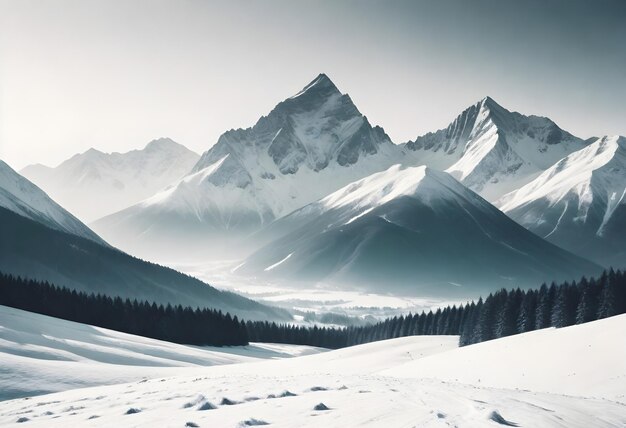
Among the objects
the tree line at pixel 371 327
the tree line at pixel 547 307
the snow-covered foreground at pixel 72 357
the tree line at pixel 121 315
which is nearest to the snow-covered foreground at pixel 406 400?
the snow-covered foreground at pixel 72 357

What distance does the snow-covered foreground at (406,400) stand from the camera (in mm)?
21078

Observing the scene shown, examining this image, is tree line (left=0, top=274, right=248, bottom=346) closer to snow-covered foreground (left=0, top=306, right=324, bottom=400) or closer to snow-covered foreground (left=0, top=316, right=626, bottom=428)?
snow-covered foreground (left=0, top=306, right=324, bottom=400)

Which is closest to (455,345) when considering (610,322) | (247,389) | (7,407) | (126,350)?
(610,322)

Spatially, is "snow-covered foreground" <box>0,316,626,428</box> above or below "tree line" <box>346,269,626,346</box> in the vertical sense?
below

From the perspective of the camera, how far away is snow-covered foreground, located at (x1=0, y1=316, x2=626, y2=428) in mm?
21078

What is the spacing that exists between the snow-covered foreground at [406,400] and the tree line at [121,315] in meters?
79.0

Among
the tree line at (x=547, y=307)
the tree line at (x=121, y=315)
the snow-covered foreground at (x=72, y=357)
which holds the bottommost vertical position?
the snow-covered foreground at (x=72, y=357)

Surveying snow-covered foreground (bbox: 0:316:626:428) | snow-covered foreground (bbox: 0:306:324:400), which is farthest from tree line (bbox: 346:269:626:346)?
snow-covered foreground (bbox: 0:306:324:400)

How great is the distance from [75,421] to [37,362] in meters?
27.6

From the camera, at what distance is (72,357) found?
58.7 m

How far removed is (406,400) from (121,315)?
101 m

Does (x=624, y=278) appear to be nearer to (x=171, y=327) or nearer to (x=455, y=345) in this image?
(x=455, y=345)

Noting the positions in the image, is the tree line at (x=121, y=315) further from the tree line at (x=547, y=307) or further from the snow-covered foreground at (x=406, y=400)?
the snow-covered foreground at (x=406, y=400)

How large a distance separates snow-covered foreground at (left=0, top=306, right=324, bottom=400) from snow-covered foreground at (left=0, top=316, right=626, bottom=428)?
820cm
